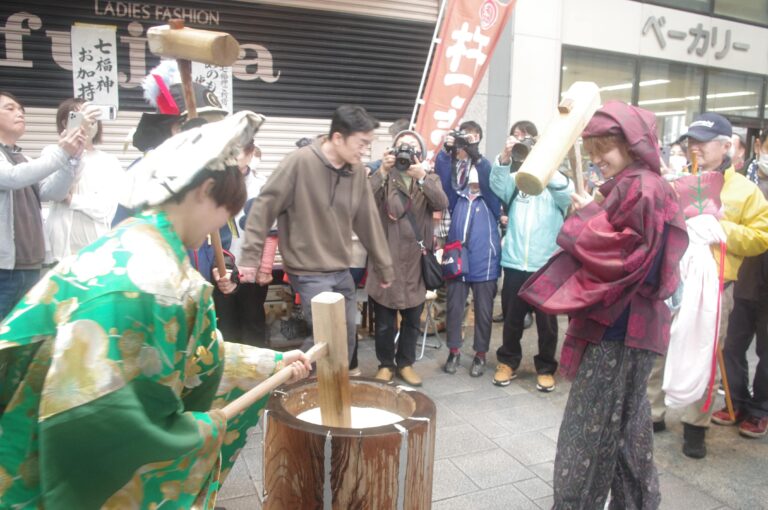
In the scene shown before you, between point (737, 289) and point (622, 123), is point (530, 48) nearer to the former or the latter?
point (737, 289)

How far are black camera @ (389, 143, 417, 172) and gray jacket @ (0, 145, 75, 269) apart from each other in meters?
2.46

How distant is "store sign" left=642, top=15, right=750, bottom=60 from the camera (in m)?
10.8

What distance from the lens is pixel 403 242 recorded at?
5.39 m

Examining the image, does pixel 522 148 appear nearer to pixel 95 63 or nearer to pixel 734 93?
pixel 95 63

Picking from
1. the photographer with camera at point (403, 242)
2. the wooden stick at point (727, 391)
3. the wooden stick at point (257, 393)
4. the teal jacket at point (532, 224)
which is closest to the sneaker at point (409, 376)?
the photographer with camera at point (403, 242)

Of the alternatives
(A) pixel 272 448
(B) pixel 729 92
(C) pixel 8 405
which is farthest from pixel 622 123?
A: (B) pixel 729 92

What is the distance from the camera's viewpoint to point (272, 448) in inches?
93.0

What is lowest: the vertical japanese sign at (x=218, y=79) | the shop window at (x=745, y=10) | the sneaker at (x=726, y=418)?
the sneaker at (x=726, y=418)

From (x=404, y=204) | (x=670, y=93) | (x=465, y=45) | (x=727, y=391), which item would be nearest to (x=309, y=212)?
(x=404, y=204)

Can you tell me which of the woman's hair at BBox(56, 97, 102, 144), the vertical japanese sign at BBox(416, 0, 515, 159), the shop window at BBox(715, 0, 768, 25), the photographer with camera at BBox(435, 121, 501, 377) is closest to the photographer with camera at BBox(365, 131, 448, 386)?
the photographer with camera at BBox(435, 121, 501, 377)

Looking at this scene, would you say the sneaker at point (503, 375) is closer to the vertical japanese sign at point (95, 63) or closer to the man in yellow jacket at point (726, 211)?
the man in yellow jacket at point (726, 211)

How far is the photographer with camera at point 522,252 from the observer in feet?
17.8

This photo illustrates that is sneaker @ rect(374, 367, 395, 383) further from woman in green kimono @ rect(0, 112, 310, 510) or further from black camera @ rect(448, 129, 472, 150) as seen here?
woman in green kimono @ rect(0, 112, 310, 510)

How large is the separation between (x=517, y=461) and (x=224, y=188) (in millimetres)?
3139
